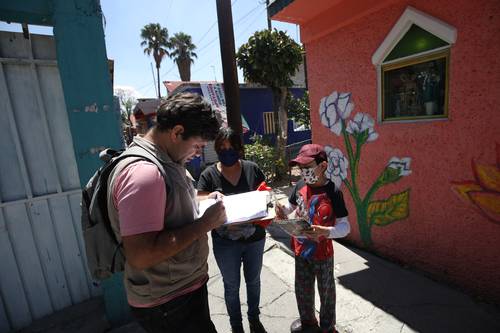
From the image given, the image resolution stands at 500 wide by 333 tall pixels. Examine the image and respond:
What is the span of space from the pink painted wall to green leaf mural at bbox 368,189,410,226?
0.06 m

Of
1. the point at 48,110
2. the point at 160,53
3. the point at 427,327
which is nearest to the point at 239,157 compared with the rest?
the point at 48,110

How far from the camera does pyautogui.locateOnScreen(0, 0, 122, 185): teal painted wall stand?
2146 mm

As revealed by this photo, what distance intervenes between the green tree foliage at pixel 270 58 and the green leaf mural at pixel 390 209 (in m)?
5.14

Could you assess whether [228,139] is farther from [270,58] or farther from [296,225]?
[270,58]

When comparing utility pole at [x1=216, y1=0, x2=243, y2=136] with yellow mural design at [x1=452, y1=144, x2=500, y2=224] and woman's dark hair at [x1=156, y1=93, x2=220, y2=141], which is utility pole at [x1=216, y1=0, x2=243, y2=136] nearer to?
yellow mural design at [x1=452, y1=144, x2=500, y2=224]

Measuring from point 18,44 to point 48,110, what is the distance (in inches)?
23.3

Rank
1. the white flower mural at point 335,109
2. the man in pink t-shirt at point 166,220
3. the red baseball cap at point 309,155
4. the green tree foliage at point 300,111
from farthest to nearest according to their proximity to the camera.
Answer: the green tree foliage at point 300,111
the white flower mural at point 335,109
the red baseball cap at point 309,155
the man in pink t-shirt at point 166,220

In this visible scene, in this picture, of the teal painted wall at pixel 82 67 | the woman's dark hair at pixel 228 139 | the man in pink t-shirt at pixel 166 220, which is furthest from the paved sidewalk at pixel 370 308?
the woman's dark hair at pixel 228 139

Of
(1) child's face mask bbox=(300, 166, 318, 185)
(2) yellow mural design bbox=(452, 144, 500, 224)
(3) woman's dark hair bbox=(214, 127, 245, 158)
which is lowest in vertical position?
(2) yellow mural design bbox=(452, 144, 500, 224)

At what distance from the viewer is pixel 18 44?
2.43 meters

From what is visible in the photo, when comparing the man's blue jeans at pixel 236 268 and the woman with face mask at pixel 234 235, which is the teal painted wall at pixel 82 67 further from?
the man's blue jeans at pixel 236 268

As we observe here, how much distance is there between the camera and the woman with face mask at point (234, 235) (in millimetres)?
2125

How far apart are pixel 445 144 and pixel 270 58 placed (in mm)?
6174

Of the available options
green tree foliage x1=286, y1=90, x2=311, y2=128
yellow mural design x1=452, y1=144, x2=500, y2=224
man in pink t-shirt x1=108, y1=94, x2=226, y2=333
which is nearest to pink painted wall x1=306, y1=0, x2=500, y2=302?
yellow mural design x1=452, y1=144, x2=500, y2=224
